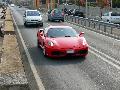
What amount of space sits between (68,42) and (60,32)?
146cm

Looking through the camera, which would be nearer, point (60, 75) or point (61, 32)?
point (60, 75)

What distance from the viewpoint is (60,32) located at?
16.6 m

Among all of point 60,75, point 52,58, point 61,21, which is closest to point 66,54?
point 52,58

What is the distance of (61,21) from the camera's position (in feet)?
159

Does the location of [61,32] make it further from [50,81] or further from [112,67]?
[50,81]

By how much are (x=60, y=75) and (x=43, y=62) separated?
272cm

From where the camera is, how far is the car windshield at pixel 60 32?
1631 centimetres

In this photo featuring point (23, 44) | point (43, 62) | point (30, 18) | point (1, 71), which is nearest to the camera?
point (1, 71)

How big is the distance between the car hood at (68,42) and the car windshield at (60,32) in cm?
57

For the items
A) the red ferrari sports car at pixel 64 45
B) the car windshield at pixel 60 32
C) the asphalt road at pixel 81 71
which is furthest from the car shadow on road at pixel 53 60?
the car windshield at pixel 60 32

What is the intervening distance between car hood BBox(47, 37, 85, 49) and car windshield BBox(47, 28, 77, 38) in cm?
57

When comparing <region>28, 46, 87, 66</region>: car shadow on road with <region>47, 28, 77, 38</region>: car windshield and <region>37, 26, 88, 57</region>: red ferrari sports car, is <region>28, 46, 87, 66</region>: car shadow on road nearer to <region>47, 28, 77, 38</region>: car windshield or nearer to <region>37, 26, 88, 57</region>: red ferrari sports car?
<region>37, 26, 88, 57</region>: red ferrari sports car

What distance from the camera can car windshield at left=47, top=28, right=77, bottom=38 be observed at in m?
16.3

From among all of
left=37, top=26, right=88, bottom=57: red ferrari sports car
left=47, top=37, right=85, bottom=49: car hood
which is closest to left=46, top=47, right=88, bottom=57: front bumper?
left=37, top=26, right=88, bottom=57: red ferrari sports car
